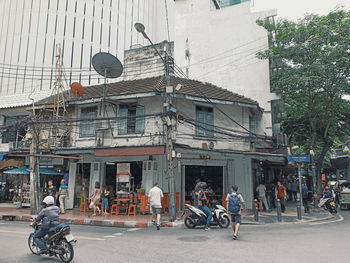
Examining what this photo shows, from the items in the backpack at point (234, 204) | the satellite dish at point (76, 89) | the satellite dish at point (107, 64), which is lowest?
the backpack at point (234, 204)

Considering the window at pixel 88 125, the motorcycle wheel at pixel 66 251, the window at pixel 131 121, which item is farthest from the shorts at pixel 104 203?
the motorcycle wheel at pixel 66 251

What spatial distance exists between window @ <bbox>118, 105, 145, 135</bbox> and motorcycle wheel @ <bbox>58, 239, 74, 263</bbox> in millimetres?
9876

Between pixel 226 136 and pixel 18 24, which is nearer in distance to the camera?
pixel 226 136

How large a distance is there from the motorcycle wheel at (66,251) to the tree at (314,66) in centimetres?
1522

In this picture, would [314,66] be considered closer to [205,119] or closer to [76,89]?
[205,119]

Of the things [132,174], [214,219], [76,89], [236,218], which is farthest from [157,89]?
[236,218]

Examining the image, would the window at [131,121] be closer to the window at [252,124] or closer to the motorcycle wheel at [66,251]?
the window at [252,124]

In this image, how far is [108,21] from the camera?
41.6 meters

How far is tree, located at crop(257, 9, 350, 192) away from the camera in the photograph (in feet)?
55.1

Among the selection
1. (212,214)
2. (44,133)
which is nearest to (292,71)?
(212,214)

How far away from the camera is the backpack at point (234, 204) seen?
9.06m

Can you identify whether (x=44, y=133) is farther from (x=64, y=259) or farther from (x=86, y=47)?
(x=86, y=47)

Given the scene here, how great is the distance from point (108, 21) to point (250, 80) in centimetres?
2914

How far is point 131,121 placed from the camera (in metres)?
16.4
